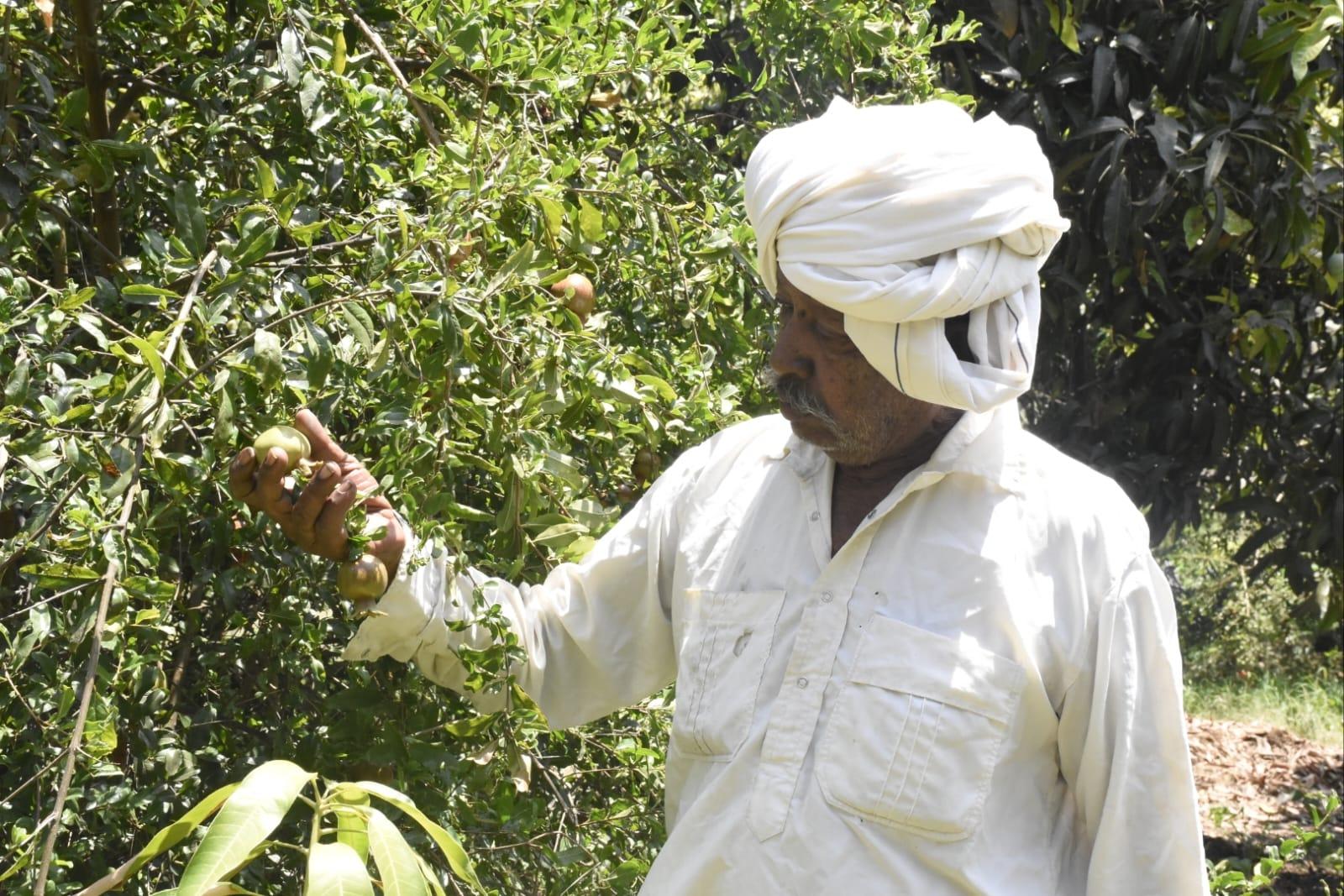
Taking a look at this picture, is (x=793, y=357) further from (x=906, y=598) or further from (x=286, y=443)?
(x=286, y=443)

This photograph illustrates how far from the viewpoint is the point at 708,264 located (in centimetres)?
232

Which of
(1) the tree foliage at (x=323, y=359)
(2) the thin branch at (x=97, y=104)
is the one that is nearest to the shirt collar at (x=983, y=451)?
(1) the tree foliage at (x=323, y=359)

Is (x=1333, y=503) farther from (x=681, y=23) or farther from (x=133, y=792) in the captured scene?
(x=133, y=792)

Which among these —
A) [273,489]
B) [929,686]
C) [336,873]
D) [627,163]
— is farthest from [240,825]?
[627,163]

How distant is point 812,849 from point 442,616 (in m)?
0.50

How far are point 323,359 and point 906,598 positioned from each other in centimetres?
69

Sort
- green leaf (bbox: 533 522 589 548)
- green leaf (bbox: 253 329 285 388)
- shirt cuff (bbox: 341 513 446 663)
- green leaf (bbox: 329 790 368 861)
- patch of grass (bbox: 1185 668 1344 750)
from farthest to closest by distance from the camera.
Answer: patch of grass (bbox: 1185 668 1344 750) → green leaf (bbox: 533 522 589 548) → shirt cuff (bbox: 341 513 446 663) → green leaf (bbox: 253 329 285 388) → green leaf (bbox: 329 790 368 861)

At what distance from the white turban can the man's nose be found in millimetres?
71

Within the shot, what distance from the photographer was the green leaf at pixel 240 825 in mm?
1086

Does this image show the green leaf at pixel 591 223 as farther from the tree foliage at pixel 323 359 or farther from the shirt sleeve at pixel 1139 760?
the shirt sleeve at pixel 1139 760

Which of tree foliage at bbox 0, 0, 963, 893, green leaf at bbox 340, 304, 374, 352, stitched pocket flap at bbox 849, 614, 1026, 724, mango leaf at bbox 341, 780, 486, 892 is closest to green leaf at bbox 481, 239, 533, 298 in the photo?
tree foliage at bbox 0, 0, 963, 893

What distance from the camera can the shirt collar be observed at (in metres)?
1.77

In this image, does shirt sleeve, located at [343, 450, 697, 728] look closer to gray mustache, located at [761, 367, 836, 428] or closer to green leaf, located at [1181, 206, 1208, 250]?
gray mustache, located at [761, 367, 836, 428]

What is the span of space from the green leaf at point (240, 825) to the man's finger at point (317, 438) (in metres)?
0.58
